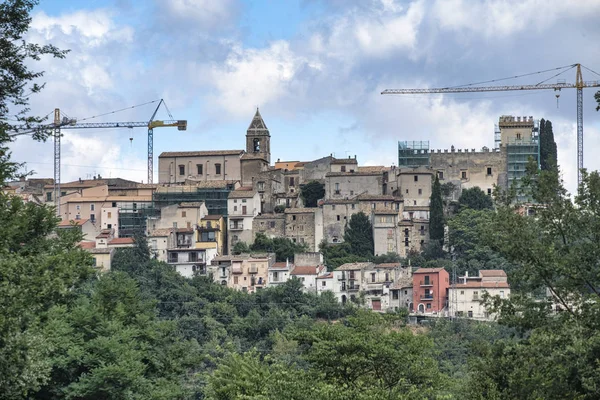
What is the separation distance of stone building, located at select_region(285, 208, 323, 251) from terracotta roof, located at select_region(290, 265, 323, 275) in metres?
3.93

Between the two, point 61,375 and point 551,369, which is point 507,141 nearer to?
point 61,375

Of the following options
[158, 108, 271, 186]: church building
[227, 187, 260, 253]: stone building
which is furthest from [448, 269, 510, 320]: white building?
[158, 108, 271, 186]: church building

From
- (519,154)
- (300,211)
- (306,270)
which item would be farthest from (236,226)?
(519,154)

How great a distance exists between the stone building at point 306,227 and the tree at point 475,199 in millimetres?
9277

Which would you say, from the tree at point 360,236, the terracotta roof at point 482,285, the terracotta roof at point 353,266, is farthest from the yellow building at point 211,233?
the terracotta roof at point 482,285

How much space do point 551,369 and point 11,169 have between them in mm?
8604

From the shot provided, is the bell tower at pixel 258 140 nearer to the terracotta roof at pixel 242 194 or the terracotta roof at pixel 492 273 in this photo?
the terracotta roof at pixel 242 194

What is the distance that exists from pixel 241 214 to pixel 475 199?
49.2ft

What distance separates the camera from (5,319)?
15.1m

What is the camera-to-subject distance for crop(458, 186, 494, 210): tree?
79688mm

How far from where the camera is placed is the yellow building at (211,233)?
254 feet

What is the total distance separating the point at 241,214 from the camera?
79250 mm

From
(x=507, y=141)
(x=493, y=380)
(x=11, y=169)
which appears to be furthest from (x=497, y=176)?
(x=11, y=169)

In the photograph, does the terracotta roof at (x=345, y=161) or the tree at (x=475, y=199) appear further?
the terracotta roof at (x=345, y=161)
